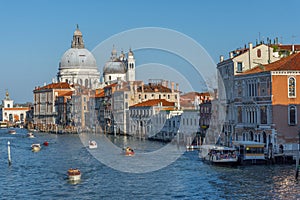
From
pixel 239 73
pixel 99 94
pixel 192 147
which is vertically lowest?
pixel 192 147

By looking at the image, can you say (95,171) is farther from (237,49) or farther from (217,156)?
(237,49)

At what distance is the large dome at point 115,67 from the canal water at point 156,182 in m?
63.8

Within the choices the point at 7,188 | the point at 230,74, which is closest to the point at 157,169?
the point at 7,188

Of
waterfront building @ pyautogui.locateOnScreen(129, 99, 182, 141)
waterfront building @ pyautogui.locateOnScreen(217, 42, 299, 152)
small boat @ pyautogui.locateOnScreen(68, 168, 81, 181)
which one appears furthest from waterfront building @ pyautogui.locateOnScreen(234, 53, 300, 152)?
waterfront building @ pyautogui.locateOnScreen(129, 99, 182, 141)

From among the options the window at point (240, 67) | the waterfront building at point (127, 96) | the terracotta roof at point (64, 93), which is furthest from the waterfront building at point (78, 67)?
the window at point (240, 67)

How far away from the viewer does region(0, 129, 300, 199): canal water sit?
20.0 metres

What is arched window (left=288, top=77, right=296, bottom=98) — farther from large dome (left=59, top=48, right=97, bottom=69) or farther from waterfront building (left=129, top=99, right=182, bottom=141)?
large dome (left=59, top=48, right=97, bottom=69)

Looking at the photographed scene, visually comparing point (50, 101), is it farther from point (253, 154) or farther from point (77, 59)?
point (253, 154)

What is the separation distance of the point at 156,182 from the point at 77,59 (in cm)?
7838

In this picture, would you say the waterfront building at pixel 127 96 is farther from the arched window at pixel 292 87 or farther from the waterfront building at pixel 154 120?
the arched window at pixel 292 87

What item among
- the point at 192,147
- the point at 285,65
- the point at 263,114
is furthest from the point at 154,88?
the point at 285,65

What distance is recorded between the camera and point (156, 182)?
2273 cm

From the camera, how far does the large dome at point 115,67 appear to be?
93.3 m

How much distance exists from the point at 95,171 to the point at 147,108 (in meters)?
25.5
